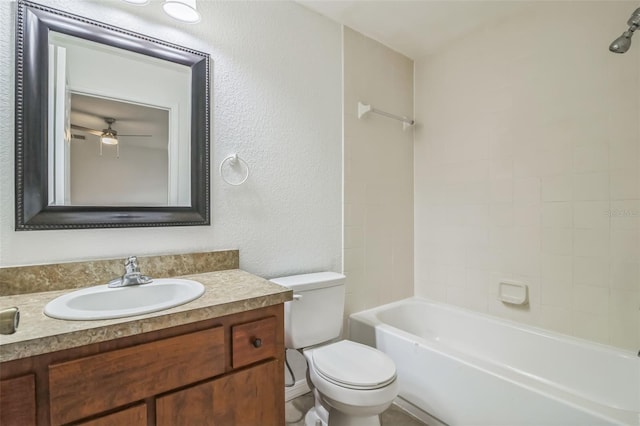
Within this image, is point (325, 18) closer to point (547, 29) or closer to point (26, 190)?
point (547, 29)

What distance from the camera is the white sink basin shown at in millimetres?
929

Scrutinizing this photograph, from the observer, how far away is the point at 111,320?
33.3 inches

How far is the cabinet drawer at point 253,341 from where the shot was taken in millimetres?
1029

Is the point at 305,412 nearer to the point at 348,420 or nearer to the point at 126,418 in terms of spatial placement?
the point at 348,420

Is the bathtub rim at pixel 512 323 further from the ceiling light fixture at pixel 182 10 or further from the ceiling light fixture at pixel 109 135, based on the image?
the ceiling light fixture at pixel 182 10

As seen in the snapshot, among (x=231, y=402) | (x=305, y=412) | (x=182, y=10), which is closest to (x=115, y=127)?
(x=182, y=10)

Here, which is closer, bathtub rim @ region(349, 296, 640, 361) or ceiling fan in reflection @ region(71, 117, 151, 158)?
ceiling fan in reflection @ region(71, 117, 151, 158)

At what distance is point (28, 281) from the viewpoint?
44.2 inches

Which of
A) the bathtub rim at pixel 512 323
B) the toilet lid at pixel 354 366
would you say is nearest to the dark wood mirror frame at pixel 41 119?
the toilet lid at pixel 354 366

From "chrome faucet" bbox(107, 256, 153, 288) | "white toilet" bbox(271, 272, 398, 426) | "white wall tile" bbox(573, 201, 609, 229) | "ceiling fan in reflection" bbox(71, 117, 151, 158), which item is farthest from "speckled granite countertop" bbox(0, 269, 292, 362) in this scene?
"white wall tile" bbox(573, 201, 609, 229)

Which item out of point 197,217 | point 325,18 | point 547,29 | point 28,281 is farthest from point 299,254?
point 547,29

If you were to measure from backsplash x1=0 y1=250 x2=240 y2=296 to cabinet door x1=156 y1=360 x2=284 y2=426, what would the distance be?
1.98ft

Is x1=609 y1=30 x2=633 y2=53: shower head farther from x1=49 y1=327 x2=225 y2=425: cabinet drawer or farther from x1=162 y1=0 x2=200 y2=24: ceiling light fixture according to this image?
x1=49 y1=327 x2=225 y2=425: cabinet drawer

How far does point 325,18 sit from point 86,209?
176cm
